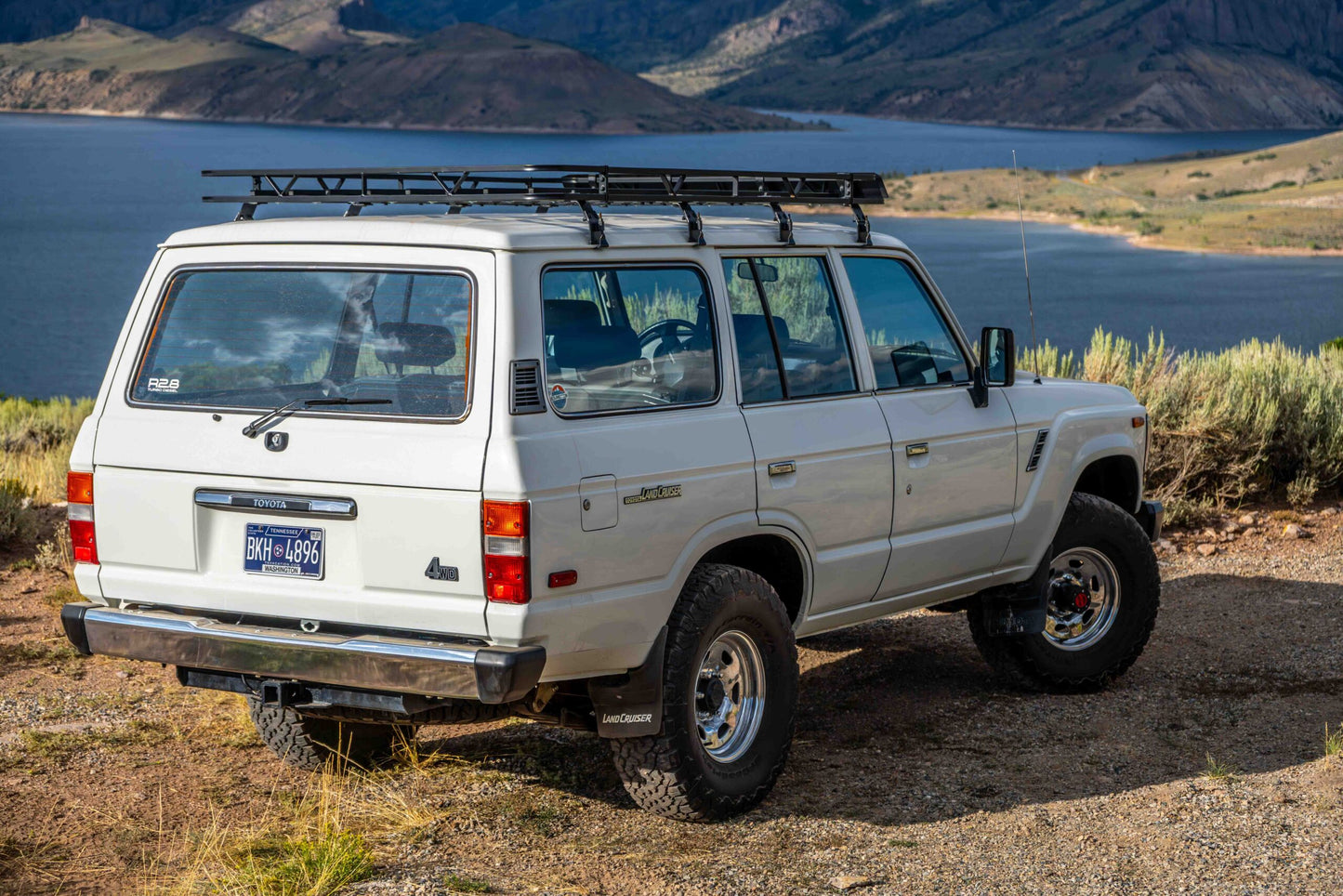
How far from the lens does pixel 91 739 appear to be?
5.73 meters

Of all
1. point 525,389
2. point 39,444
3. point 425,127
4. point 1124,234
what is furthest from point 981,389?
point 425,127

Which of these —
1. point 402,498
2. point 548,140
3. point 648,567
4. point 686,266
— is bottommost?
point 648,567

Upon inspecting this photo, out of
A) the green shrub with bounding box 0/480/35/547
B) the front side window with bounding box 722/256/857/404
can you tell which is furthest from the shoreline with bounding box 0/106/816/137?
the front side window with bounding box 722/256/857/404

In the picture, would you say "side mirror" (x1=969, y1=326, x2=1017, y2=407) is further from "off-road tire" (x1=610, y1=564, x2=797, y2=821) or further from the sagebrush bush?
the sagebrush bush

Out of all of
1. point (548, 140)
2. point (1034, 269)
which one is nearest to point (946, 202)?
point (1034, 269)

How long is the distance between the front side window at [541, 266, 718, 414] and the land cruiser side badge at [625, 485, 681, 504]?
0.27 metres

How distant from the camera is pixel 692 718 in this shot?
15.3ft

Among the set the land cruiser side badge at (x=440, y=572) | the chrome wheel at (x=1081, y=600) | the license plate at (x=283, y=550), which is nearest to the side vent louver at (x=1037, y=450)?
the chrome wheel at (x=1081, y=600)

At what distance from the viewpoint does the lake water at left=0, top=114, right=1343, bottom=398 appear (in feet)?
162

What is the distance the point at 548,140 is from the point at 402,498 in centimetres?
17163

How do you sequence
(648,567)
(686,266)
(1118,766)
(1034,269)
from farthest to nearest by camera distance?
(1034,269) < (1118,766) < (686,266) < (648,567)

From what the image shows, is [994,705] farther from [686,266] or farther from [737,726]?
[686,266]

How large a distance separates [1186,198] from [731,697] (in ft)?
317

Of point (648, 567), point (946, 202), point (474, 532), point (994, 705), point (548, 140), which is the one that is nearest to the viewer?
point (474, 532)
